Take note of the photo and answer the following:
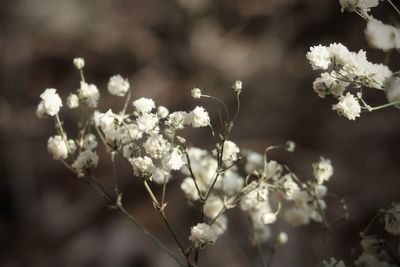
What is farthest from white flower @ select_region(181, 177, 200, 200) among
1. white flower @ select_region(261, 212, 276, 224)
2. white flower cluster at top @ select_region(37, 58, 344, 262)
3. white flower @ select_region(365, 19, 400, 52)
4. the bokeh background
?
the bokeh background

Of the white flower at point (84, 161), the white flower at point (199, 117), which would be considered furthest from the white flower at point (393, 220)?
the white flower at point (84, 161)

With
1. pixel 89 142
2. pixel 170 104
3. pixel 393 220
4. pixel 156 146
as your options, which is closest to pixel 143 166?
pixel 156 146

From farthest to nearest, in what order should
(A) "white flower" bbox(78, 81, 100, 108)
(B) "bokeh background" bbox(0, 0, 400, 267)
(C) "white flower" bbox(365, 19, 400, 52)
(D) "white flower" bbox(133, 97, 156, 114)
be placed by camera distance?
(B) "bokeh background" bbox(0, 0, 400, 267) < (A) "white flower" bbox(78, 81, 100, 108) < (D) "white flower" bbox(133, 97, 156, 114) < (C) "white flower" bbox(365, 19, 400, 52)

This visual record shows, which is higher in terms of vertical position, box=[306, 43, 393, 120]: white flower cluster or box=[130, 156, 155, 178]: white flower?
box=[306, 43, 393, 120]: white flower cluster

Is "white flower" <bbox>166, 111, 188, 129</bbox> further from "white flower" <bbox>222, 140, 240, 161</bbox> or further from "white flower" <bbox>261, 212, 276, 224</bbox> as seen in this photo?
"white flower" <bbox>261, 212, 276, 224</bbox>

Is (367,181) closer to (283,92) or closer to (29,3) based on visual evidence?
(283,92)

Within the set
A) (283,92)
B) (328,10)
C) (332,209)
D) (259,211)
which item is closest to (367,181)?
(332,209)

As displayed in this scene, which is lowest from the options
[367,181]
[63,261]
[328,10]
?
[63,261]

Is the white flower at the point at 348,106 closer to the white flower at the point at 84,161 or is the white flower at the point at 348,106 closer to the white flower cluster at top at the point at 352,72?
the white flower cluster at top at the point at 352,72
